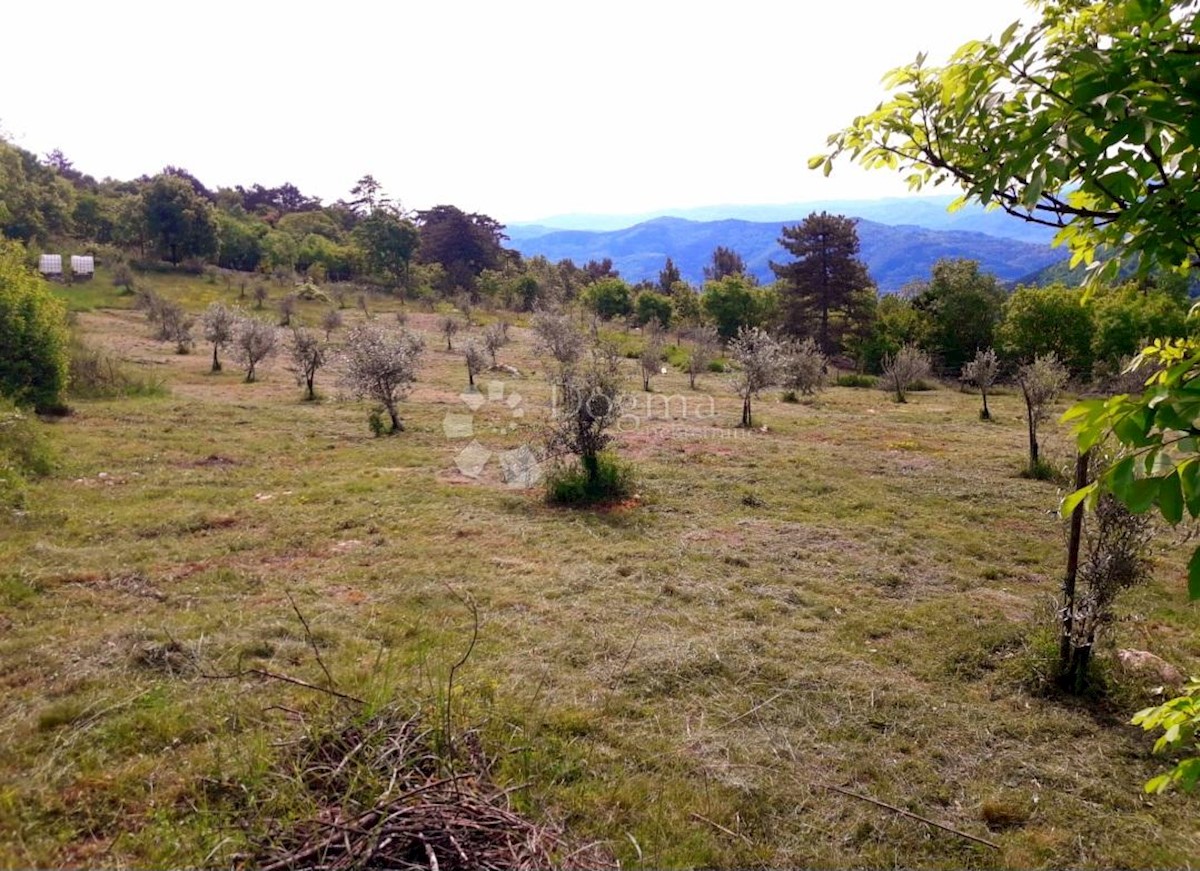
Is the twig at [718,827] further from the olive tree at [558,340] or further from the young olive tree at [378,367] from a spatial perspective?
the olive tree at [558,340]

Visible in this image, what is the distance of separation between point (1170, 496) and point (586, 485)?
9.59 metres

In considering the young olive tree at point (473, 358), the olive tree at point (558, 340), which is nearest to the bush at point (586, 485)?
the olive tree at point (558, 340)

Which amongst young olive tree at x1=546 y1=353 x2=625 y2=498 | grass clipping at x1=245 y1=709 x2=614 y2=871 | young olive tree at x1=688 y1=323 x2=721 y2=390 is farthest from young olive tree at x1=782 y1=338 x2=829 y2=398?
grass clipping at x1=245 y1=709 x2=614 y2=871

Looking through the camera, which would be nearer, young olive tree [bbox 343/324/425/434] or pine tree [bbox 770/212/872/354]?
young olive tree [bbox 343/324/425/434]

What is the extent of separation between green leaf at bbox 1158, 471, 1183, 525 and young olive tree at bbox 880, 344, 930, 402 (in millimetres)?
26385

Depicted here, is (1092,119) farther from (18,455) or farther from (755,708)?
(18,455)

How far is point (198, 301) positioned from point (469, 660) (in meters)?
42.6

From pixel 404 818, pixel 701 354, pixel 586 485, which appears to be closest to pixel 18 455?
pixel 586 485

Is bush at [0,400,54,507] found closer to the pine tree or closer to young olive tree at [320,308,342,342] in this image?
young olive tree at [320,308,342,342]

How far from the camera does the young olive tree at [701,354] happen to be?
28.2 metres

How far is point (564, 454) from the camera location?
36.8 feet

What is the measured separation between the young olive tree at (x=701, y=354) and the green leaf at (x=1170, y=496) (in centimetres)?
2583

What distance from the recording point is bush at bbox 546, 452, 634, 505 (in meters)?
10.7

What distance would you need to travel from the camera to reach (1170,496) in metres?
1.28
